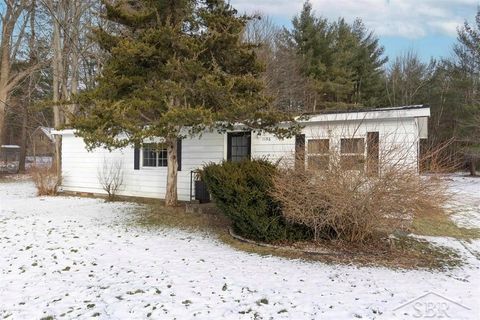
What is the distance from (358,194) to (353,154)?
2.14ft

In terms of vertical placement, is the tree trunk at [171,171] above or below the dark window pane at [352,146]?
below

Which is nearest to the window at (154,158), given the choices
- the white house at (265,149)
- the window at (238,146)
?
the white house at (265,149)

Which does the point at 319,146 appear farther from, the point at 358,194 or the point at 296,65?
the point at 296,65

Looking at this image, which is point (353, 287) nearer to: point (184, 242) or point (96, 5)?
point (184, 242)

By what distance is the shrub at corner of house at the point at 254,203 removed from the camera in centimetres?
613

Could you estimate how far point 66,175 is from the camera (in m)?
14.6

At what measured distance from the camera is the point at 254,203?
6180mm

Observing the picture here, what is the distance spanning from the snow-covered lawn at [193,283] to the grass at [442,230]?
0.80m

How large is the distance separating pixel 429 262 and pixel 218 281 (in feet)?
10.4

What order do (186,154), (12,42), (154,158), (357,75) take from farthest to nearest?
1. (357,75)
2. (12,42)
3. (154,158)
4. (186,154)

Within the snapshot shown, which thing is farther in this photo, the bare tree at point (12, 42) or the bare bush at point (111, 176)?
the bare tree at point (12, 42)

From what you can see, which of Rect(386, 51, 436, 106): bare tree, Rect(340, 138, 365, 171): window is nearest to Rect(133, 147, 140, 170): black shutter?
Rect(340, 138, 365, 171): window

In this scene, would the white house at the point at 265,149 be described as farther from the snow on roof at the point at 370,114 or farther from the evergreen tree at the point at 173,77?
the evergreen tree at the point at 173,77

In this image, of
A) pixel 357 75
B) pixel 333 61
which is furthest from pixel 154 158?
pixel 357 75
